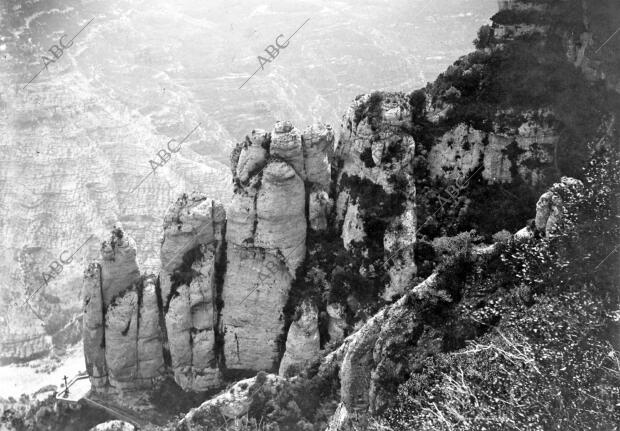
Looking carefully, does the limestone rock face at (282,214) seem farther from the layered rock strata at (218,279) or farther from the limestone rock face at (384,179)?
the limestone rock face at (384,179)

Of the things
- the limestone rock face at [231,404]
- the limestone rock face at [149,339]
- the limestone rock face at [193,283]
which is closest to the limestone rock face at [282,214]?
the limestone rock face at [193,283]

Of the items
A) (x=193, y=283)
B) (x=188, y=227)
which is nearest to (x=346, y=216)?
(x=188, y=227)

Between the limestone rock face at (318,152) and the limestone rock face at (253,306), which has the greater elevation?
the limestone rock face at (318,152)

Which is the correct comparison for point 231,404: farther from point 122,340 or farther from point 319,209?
point 319,209

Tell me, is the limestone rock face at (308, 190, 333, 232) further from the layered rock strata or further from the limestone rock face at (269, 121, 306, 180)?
the limestone rock face at (269, 121, 306, 180)

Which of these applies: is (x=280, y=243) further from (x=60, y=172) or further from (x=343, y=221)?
(x=60, y=172)

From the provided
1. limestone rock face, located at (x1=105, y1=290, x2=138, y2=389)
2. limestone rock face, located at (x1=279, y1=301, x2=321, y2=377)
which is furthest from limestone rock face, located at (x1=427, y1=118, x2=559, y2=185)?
limestone rock face, located at (x1=105, y1=290, x2=138, y2=389)

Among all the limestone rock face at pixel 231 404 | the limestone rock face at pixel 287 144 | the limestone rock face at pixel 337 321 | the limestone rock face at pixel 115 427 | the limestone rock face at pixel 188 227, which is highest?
the limestone rock face at pixel 287 144
